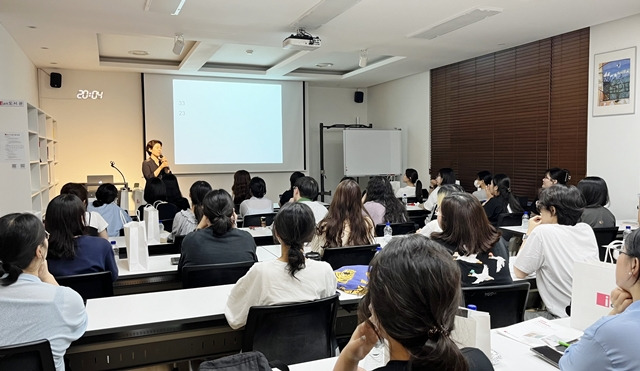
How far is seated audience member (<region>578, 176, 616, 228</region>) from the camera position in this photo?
3998 mm

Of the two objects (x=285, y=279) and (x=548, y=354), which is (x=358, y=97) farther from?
(x=548, y=354)

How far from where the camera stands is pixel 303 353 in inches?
79.8

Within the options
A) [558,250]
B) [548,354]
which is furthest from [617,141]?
[548,354]

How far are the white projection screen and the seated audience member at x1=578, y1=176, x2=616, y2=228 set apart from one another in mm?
6201

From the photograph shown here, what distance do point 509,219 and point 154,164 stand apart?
531 centimetres

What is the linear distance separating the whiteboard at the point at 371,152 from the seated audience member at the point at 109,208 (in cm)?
535

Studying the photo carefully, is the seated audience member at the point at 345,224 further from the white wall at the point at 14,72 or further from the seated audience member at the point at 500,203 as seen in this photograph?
the white wall at the point at 14,72

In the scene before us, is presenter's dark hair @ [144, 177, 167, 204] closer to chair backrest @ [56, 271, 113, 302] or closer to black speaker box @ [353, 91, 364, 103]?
chair backrest @ [56, 271, 113, 302]

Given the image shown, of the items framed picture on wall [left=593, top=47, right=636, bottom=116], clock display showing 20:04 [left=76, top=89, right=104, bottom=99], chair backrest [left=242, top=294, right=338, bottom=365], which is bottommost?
chair backrest [left=242, top=294, right=338, bottom=365]

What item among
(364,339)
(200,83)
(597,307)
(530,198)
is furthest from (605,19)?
(200,83)

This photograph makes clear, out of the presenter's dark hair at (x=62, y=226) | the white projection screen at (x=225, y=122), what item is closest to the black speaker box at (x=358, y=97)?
the white projection screen at (x=225, y=122)

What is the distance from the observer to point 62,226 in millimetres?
2504

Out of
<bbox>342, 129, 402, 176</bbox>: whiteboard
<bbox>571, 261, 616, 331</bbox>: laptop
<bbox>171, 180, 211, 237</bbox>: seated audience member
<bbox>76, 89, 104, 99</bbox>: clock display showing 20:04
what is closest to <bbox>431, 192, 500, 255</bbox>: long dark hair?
<bbox>571, 261, 616, 331</bbox>: laptop

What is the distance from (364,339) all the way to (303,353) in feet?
2.97
